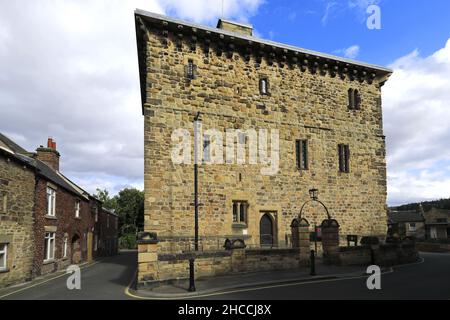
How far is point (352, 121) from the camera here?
70.3 feet

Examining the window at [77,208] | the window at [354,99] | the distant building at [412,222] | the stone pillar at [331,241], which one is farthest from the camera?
the distant building at [412,222]

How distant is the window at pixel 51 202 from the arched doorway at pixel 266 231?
11.5 metres

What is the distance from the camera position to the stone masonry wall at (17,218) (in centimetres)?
1397

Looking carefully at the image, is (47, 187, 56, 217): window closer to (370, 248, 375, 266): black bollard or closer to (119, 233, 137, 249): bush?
(370, 248, 375, 266): black bollard

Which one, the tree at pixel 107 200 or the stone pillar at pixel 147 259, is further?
the tree at pixel 107 200

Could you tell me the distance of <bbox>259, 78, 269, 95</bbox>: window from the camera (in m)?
19.2

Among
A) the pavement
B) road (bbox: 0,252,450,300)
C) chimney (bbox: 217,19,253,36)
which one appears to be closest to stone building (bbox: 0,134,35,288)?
road (bbox: 0,252,450,300)

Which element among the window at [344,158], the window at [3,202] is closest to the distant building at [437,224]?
the window at [344,158]

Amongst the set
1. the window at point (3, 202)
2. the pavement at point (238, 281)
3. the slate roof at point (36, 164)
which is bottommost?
the pavement at point (238, 281)

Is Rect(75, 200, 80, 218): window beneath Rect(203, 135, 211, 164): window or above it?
beneath

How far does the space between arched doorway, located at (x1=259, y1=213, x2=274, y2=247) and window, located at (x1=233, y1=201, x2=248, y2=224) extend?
3.49 feet

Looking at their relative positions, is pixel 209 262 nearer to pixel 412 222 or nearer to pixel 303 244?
pixel 303 244

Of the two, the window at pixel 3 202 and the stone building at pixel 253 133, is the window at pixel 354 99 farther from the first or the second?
the window at pixel 3 202
